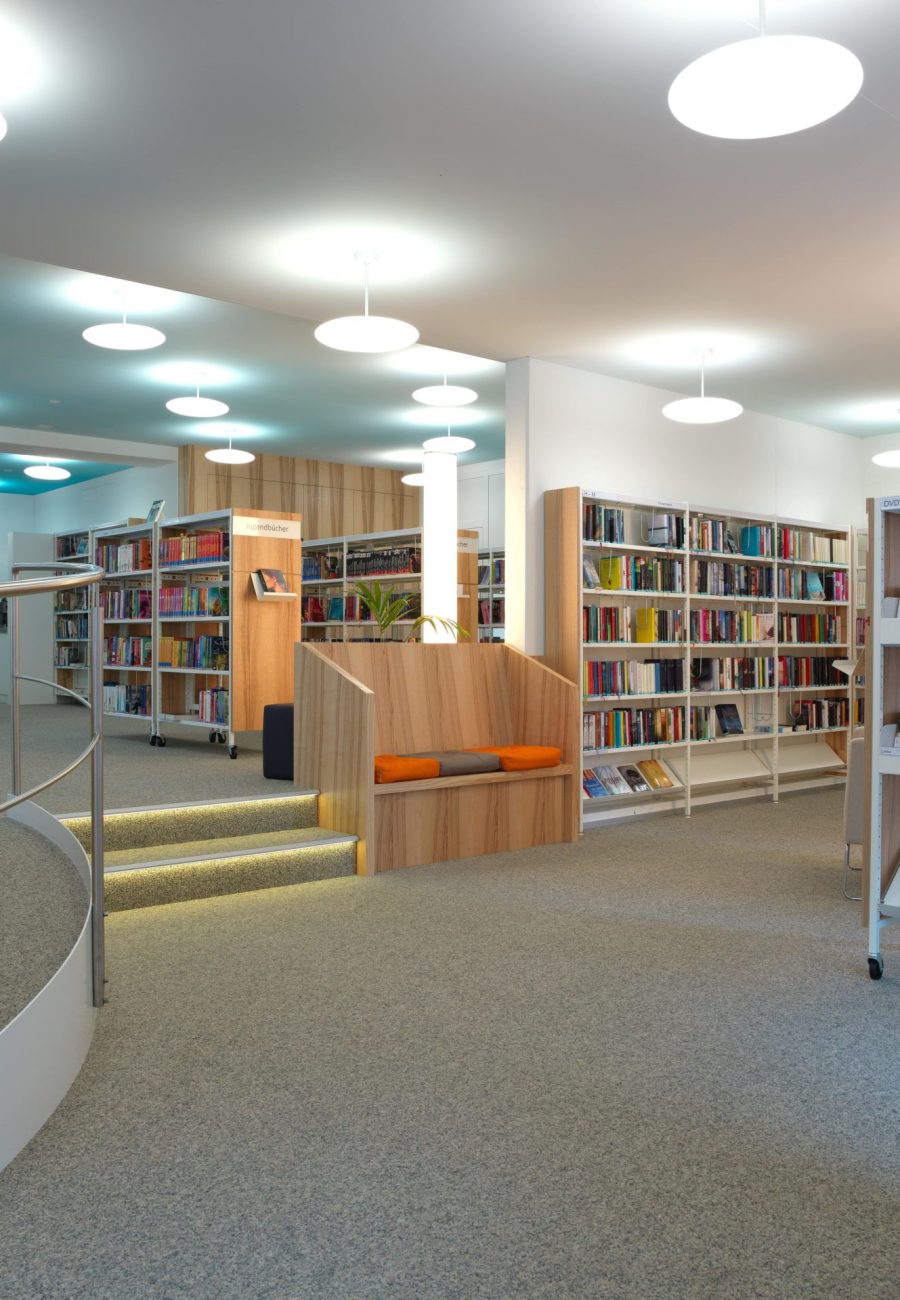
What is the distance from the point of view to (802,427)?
30.6 ft

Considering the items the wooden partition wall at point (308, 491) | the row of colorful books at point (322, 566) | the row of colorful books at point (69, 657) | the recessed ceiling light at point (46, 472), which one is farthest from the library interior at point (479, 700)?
the row of colorful books at point (69, 657)

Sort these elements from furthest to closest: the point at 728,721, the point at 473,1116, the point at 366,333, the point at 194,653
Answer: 1. the point at 194,653
2. the point at 728,721
3. the point at 366,333
4. the point at 473,1116

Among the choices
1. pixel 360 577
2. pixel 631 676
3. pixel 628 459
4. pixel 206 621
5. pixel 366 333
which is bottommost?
pixel 631 676

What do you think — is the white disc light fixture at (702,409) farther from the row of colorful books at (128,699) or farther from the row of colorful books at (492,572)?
the row of colorful books at (492,572)

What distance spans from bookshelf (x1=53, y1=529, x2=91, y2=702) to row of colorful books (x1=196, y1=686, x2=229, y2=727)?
498cm

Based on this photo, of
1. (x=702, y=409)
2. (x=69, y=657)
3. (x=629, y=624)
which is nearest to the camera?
(x=702, y=409)

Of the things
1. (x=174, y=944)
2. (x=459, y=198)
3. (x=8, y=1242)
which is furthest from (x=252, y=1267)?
(x=459, y=198)

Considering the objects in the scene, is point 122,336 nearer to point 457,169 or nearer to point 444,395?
point 444,395

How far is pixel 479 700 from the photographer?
22.2 feet

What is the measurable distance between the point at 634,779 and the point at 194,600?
3.72 metres

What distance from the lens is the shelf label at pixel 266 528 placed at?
7742mm

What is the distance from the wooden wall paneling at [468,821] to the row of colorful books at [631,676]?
83 centimetres

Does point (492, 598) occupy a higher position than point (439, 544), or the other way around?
point (439, 544)

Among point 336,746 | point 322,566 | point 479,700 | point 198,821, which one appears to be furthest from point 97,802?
point 322,566
